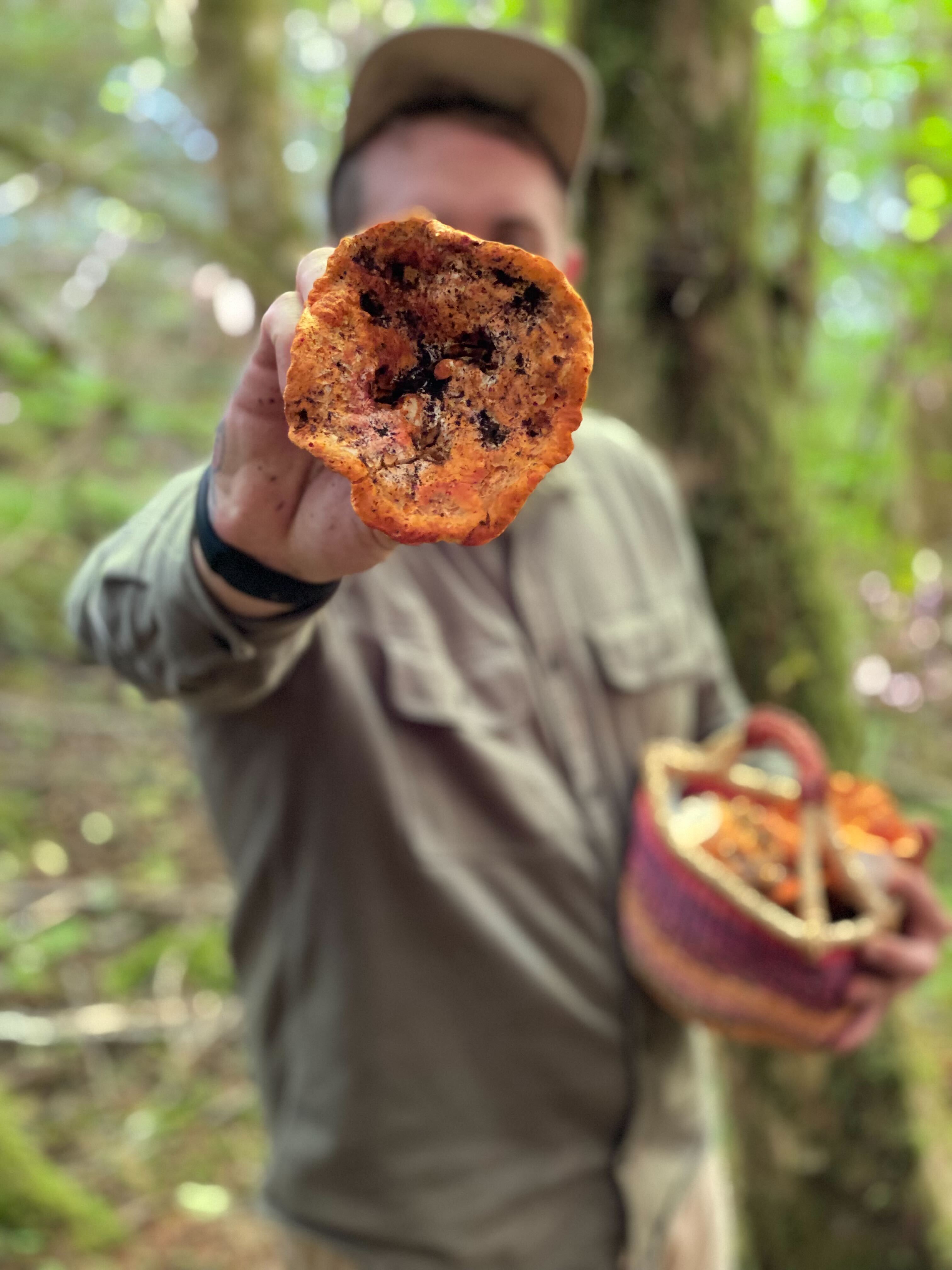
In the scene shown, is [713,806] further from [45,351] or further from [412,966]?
[45,351]

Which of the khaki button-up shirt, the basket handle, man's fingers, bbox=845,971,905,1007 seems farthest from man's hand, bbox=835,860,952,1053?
the khaki button-up shirt

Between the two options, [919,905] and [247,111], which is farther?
[247,111]

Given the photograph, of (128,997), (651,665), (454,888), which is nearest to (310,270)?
(454,888)

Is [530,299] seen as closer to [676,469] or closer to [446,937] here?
[446,937]

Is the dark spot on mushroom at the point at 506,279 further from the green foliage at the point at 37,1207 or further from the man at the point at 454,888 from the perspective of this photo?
the green foliage at the point at 37,1207

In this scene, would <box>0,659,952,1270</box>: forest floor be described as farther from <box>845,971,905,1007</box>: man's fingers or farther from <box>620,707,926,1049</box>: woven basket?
<box>845,971,905,1007</box>: man's fingers

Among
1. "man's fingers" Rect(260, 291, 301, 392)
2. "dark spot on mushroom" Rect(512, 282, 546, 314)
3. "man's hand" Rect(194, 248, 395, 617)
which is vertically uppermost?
"dark spot on mushroom" Rect(512, 282, 546, 314)

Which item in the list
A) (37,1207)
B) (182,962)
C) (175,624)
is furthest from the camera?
(182,962)
